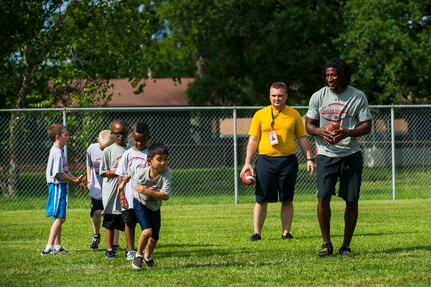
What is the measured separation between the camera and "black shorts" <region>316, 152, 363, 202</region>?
988 cm

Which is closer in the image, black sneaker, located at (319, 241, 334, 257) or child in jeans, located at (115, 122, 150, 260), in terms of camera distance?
child in jeans, located at (115, 122, 150, 260)

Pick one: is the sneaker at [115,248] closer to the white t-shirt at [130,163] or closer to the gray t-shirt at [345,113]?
the white t-shirt at [130,163]

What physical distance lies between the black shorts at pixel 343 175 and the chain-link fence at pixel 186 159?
7.73m

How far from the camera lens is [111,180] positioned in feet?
34.4

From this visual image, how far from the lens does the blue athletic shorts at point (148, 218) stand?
29.7ft

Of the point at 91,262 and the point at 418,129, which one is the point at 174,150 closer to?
the point at 418,129

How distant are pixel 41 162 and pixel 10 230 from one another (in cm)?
877

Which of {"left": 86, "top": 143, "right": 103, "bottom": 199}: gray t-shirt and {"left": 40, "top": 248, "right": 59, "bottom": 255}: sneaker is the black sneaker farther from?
{"left": 40, "top": 248, "right": 59, "bottom": 255}: sneaker

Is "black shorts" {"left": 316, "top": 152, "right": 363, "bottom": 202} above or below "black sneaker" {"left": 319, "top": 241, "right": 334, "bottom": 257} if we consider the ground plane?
above

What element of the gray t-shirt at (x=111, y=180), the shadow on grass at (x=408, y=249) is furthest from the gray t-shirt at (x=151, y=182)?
the shadow on grass at (x=408, y=249)

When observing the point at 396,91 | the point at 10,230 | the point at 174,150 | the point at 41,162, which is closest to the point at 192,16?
the point at 396,91

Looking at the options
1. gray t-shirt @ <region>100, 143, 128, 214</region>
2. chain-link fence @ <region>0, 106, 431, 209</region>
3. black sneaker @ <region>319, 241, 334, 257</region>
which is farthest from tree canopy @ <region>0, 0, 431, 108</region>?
black sneaker @ <region>319, 241, 334, 257</region>

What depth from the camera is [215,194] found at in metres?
20.4

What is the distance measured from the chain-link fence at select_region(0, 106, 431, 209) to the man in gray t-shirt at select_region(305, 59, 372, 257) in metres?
7.69
